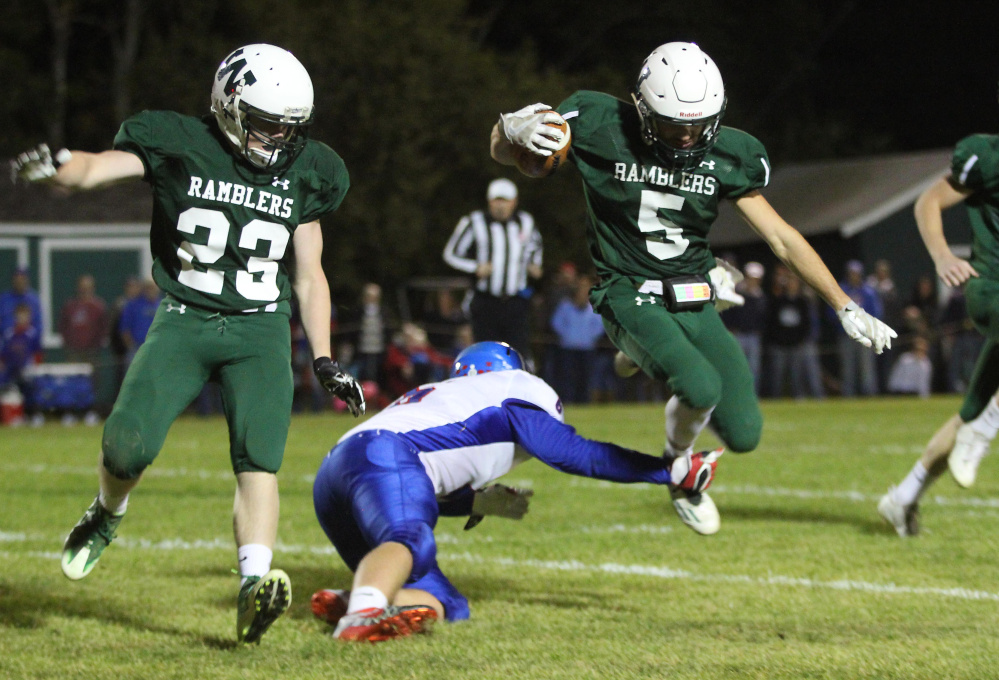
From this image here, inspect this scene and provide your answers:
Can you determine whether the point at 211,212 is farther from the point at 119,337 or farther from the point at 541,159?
the point at 119,337

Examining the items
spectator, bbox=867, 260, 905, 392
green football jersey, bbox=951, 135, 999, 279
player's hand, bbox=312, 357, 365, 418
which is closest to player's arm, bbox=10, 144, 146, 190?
player's hand, bbox=312, 357, 365, 418

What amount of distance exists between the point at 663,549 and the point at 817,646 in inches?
72.6

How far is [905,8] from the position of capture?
3803 cm

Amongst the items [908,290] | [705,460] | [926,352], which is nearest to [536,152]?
[705,460]

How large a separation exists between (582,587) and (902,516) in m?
1.75

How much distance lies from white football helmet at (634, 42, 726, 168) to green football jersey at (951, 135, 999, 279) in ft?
5.04

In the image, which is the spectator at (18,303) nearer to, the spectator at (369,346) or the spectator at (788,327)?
the spectator at (369,346)

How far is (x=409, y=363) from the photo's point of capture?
566 inches

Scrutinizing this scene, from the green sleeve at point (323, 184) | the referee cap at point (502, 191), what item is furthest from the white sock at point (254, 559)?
the referee cap at point (502, 191)

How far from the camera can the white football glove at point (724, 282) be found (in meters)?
5.25

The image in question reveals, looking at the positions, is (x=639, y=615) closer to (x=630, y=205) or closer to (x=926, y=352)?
(x=630, y=205)

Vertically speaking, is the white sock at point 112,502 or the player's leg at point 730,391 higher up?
the player's leg at point 730,391

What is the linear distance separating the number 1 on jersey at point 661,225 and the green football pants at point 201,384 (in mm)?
1474

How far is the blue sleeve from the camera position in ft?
14.1
